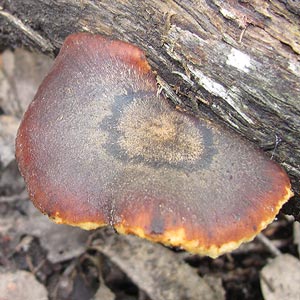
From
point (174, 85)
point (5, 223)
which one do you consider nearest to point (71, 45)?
point (174, 85)

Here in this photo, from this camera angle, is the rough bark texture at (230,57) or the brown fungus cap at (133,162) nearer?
the brown fungus cap at (133,162)

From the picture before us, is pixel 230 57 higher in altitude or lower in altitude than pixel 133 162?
higher

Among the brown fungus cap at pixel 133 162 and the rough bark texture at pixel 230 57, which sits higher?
the rough bark texture at pixel 230 57

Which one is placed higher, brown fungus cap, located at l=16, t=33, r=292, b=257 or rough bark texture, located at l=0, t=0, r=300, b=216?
rough bark texture, located at l=0, t=0, r=300, b=216

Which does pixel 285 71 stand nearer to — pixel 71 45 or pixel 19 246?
pixel 71 45

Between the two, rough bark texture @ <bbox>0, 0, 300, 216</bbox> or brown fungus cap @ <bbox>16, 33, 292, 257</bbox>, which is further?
rough bark texture @ <bbox>0, 0, 300, 216</bbox>
